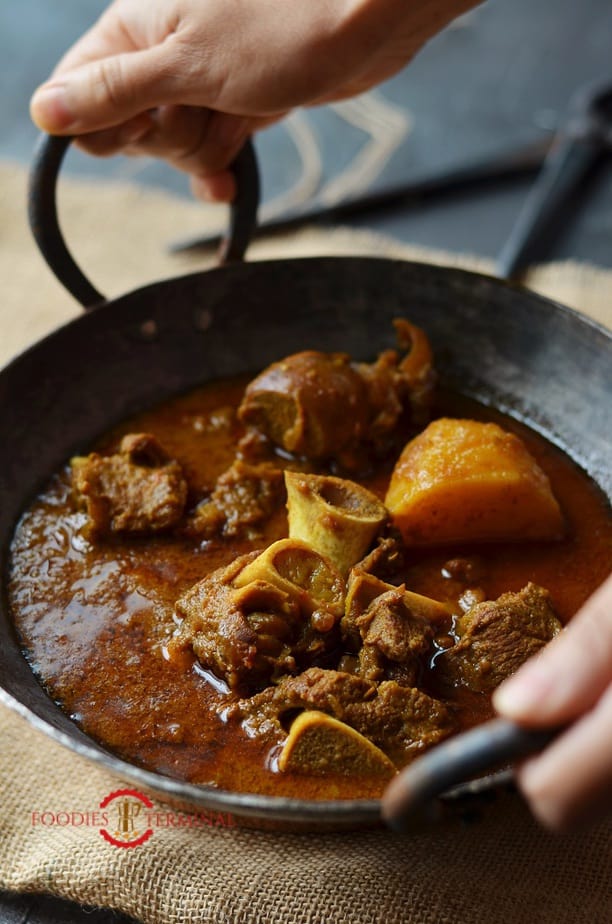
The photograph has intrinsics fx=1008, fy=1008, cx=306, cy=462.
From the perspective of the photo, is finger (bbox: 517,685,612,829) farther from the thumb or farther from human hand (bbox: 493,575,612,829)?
the thumb

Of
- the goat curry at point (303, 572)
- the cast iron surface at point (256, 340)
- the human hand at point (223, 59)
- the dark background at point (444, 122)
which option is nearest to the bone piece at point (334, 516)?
the goat curry at point (303, 572)

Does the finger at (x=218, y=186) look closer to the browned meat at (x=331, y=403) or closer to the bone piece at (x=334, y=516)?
the browned meat at (x=331, y=403)

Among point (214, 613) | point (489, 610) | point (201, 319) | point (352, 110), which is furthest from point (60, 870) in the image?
point (352, 110)

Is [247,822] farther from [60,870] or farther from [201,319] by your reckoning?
[201,319]

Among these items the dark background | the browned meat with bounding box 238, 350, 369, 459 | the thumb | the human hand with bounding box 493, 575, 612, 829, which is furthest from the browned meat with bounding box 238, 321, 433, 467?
the dark background

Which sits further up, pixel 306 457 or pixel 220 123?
pixel 220 123

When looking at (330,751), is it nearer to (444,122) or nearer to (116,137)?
(116,137)
